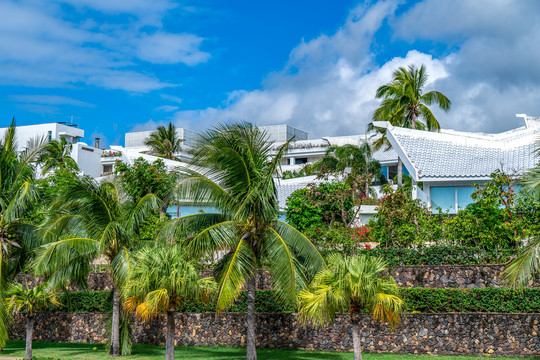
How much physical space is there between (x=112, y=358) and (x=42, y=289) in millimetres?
3244

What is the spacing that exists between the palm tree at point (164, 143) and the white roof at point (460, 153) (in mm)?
22603

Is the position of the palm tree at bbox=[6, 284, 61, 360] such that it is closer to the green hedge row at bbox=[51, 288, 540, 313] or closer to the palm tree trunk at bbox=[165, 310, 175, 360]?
the palm tree trunk at bbox=[165, 310, 175, 360]

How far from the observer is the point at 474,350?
54.7 feet

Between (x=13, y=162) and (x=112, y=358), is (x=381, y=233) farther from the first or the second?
(x=13, y=162)

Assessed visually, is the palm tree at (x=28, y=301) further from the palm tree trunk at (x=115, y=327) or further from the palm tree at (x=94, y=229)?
the palm tree trunk at (x=115, y=327)

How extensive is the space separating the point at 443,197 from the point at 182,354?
1343cm

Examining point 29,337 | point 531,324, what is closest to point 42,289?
point 29,337

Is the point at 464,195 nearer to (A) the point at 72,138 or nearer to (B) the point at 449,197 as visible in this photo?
(B) the point at 449,197

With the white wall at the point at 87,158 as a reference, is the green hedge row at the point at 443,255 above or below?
below

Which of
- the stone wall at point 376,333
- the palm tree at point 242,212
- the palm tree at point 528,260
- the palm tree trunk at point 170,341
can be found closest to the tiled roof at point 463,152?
the stone wall at point 376,333

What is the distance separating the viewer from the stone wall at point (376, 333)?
16.5 meters

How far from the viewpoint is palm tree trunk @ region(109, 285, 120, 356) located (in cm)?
1861

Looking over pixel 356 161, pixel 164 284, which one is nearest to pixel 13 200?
pixel 164 284

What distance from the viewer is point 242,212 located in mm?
15734
